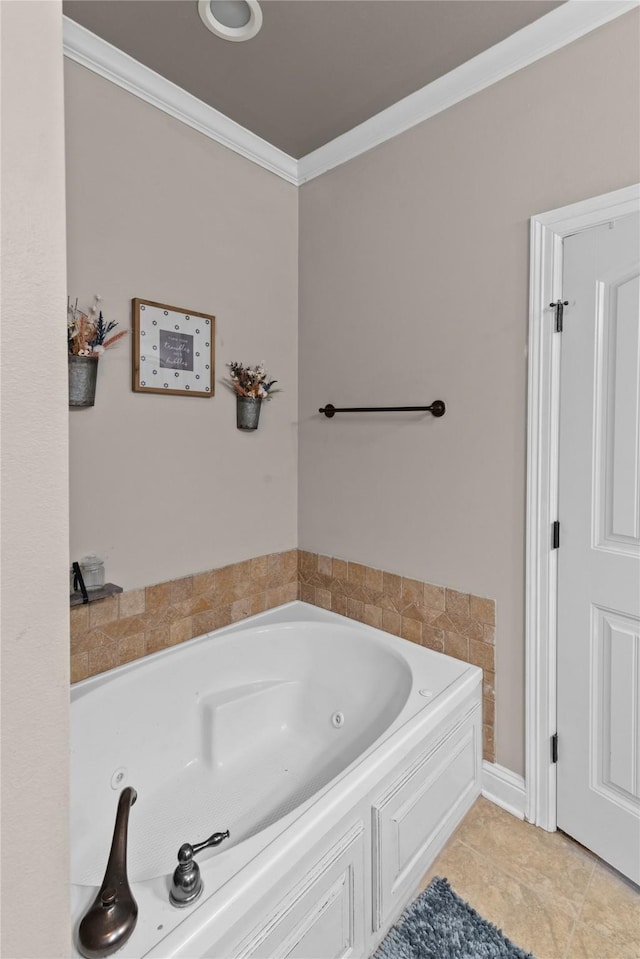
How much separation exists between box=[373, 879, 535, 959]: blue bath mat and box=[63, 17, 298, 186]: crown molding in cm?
286

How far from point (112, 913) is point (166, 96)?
246cm

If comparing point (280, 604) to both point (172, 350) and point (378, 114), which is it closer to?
point (172, 350)

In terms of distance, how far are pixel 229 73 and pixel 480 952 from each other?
291 centimetres

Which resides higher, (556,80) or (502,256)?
(556,80)

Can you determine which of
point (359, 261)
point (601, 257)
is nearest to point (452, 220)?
point (359, 261)

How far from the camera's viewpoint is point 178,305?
6.61 ft

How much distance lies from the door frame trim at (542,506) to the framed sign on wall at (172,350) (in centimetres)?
127

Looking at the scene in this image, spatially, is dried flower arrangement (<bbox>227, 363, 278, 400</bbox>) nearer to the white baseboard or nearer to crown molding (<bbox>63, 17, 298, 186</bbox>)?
crown molding (<bbox>63, 17, 298, 186</bbox>)

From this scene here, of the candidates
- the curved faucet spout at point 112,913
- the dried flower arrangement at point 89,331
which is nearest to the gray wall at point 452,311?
the dried flower arrangement at point 89,331

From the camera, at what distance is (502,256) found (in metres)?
1.79

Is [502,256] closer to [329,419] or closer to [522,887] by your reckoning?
[329,419]

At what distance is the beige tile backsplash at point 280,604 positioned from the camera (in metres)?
1.84

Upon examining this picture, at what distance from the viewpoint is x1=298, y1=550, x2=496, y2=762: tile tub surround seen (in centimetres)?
190

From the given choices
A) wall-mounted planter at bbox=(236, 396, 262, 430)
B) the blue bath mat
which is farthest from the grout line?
wall-mounted planter at bbox=(236, 396, 262, 430)
